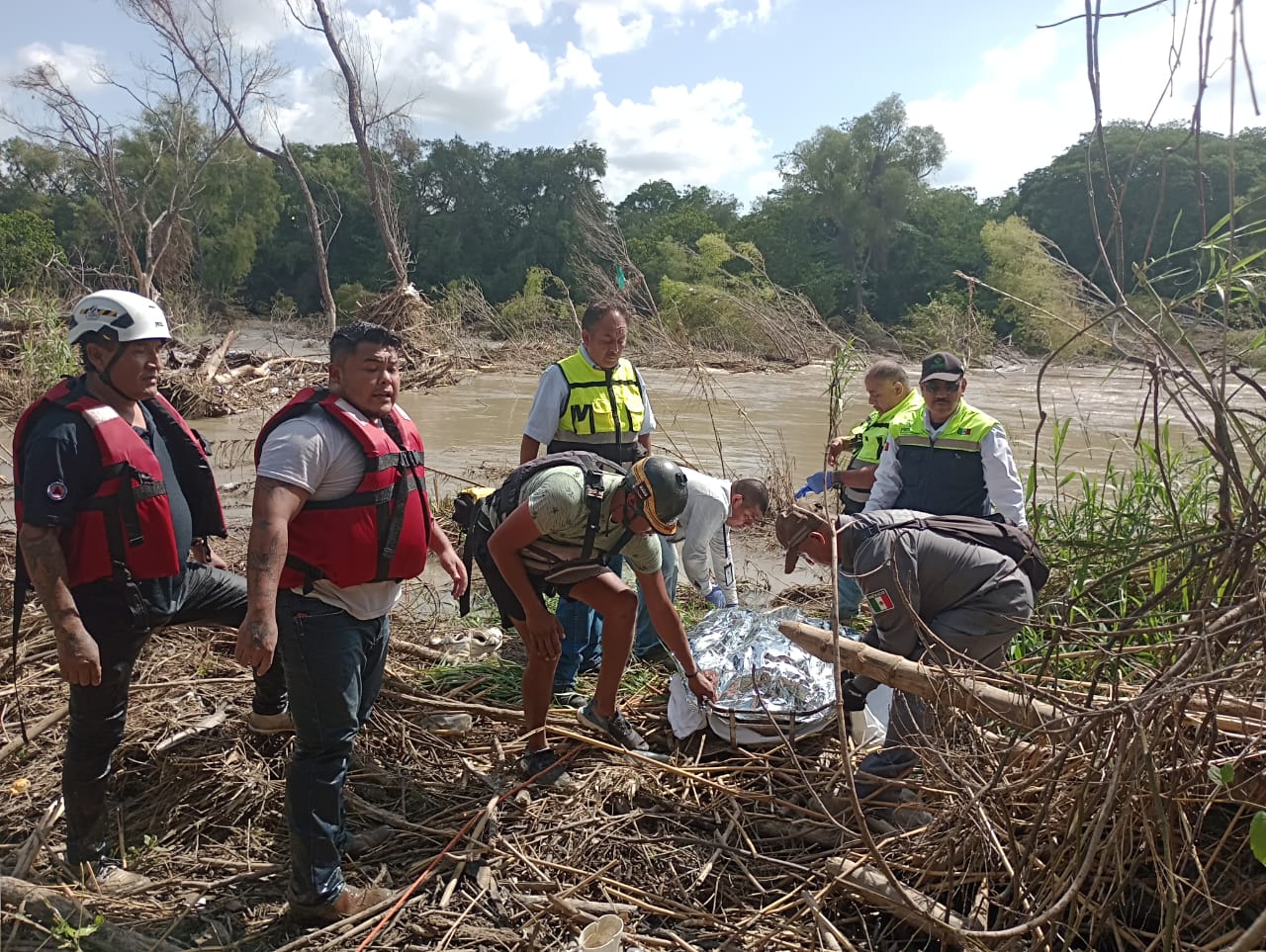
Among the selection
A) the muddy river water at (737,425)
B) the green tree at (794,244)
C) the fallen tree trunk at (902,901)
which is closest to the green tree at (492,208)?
the green tree at (794,244)

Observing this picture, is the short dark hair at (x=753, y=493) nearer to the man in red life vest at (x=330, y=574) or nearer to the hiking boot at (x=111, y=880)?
the man in red life vest at (x=330, y=574)

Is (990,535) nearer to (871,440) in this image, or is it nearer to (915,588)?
(915,588)

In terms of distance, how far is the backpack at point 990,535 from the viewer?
3006 mm

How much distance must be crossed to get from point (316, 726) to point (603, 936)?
949 mm

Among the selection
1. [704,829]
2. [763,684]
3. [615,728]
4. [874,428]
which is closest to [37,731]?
[615,728]

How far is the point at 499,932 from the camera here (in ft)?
7.94

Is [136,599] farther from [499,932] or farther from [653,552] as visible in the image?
[653,552]

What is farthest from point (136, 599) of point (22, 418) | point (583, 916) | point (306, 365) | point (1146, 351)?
point (306, 365)

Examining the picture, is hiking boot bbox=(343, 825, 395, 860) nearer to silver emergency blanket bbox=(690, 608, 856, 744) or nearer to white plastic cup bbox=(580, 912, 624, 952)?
white plastic cup bbox=(580, 912, 624, 952)

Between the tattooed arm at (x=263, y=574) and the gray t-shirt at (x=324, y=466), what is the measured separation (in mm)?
64

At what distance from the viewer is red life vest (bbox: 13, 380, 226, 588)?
249 centimetres

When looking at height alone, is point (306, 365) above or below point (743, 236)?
below

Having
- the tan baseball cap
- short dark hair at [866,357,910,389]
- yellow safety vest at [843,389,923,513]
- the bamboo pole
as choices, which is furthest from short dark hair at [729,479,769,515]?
the bamboo pole

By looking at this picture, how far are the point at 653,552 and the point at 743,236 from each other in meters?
44.4
